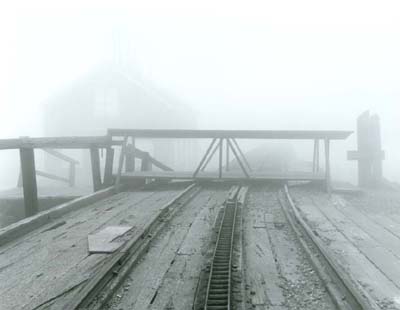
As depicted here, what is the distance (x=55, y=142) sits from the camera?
901 centimetres

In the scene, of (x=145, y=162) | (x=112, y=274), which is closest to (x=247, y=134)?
(x=145, y=162)

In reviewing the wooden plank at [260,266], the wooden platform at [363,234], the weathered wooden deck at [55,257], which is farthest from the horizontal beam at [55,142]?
the wooden platform at [363,234]

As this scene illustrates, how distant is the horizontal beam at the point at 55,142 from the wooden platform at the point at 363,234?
461 cm

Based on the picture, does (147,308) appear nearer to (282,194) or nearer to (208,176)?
(282,194)

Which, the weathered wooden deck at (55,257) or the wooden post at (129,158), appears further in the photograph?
the wooden post at (129,158)

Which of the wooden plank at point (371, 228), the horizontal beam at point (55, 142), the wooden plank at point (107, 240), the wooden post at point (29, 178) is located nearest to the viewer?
the wooden plank at point (107, 240)

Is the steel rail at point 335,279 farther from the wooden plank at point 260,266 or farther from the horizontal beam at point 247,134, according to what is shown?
the horizontal beam at point 247,134

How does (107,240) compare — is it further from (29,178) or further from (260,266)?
(29,178)

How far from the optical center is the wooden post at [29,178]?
8.09 metres

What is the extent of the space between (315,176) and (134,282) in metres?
7.82

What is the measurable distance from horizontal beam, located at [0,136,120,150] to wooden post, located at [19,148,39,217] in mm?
184

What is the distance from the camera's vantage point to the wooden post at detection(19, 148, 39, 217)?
8.09 m

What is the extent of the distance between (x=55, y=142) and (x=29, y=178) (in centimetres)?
113

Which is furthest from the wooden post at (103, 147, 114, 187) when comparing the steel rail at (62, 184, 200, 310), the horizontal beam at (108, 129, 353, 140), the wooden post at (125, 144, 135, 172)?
the steel rail at (62, 184, 200, 310)
